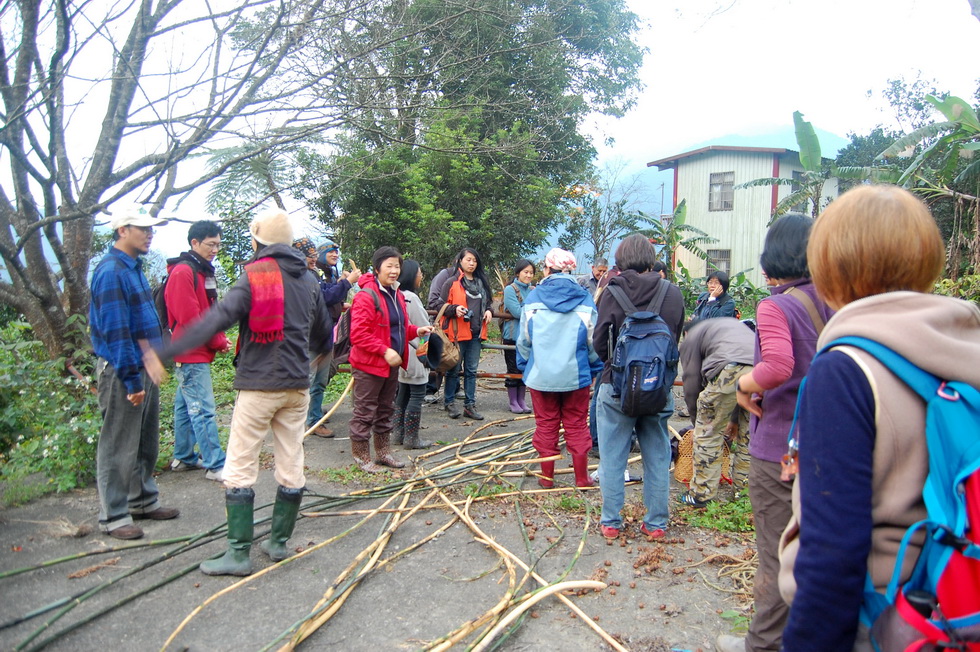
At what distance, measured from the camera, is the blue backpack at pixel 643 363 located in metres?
4.21

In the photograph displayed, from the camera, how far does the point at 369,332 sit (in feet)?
19.3

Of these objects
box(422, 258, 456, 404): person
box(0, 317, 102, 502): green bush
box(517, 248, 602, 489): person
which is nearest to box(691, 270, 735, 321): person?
box(422, 258, 456, 404): person

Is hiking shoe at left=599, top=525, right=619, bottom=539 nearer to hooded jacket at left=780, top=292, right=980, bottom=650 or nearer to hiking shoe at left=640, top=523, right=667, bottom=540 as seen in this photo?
hiking shoe at left=640, top=523, right=667, bottom=540

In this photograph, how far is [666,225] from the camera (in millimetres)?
24312

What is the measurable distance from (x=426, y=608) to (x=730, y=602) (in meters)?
1.64

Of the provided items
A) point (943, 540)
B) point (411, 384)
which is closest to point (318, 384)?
point (411, 384)

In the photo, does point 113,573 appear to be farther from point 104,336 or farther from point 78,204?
point 78,204

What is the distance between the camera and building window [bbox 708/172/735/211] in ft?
92.8

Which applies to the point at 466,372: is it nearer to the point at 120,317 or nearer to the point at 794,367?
the point at 120,317

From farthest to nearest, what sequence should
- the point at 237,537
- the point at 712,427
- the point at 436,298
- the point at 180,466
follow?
the point at 436,298 < the point at 180,466 < the point at 712,427 < the point at 237,537

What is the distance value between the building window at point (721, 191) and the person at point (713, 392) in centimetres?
2500

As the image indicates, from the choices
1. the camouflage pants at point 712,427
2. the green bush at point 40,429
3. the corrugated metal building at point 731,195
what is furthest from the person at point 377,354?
the corrugated metal building at point 731,195

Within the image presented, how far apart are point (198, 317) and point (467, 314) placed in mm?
3200

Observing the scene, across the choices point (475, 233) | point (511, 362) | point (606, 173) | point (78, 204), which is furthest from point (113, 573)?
point (606, 173)
